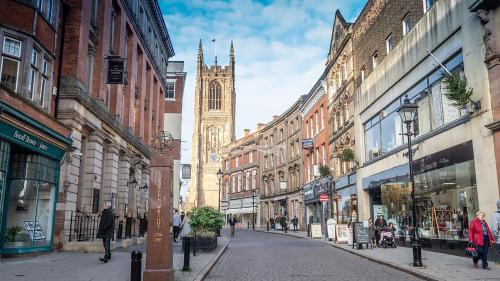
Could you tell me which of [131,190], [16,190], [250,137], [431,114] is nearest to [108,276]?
[16,190]

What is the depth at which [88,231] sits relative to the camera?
63.0ft

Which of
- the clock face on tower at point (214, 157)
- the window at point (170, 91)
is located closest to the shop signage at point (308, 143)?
the window at point (170, 91)

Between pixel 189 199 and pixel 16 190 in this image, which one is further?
pixel 189 199

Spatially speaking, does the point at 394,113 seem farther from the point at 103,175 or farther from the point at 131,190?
the point at 131,190

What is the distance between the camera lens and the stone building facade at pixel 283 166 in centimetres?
4794

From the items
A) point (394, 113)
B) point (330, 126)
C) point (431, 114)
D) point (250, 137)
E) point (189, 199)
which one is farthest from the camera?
point (189, 199)

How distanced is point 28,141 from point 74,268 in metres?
4.69

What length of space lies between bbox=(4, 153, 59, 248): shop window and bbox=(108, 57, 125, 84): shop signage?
6.56 metres

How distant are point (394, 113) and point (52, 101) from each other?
1546cm

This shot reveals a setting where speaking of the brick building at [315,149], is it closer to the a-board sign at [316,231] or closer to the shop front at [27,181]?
the a-board sign at [316,231]

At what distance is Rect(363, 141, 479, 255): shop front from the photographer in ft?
50.4

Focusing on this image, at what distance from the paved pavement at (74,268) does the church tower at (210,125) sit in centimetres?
8328

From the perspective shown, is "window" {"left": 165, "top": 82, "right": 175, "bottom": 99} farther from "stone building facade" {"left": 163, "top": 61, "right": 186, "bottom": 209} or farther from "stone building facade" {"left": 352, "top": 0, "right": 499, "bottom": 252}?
"stone building facade" {"left": 352, "top": 0, "right": 499, "bottom": 252}

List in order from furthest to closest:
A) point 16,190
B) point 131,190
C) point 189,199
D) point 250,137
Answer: point 189,199, point 250,137, point 131,190, point 16,190
